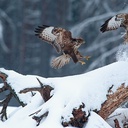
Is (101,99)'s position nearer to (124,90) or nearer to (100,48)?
(124,90)

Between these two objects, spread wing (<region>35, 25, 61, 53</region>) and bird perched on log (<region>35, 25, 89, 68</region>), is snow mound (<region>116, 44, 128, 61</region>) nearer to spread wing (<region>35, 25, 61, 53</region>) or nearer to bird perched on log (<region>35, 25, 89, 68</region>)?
bird perched on log (<region>35, 25, 89, 68</region>)

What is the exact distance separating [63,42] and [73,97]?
0.66 meters

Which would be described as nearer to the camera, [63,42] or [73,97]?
[73,97]

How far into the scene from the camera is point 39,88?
184 inches

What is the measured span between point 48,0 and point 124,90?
21.2m

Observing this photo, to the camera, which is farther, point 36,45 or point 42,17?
point 36,45

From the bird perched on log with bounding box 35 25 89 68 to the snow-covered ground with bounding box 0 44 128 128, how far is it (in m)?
0.19

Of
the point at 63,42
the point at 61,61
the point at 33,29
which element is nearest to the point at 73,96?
the point at 61,61

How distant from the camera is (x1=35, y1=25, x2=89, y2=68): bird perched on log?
15.4ft

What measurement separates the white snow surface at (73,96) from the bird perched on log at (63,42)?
0.64 ft

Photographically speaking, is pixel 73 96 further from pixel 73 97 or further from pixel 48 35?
pixel 48 35

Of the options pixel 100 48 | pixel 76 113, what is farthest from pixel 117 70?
pixel 100 48

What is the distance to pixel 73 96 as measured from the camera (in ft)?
14.0

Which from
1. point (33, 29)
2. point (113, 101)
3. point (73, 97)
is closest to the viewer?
point (73, 97)
